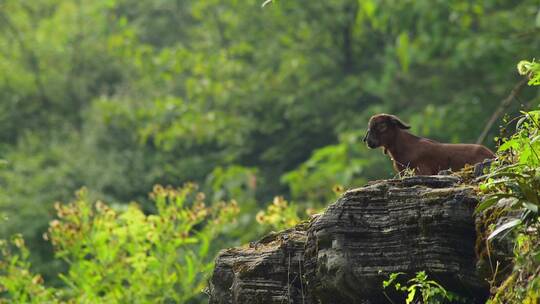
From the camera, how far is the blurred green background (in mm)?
21375

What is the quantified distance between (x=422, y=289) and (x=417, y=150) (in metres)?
2.72

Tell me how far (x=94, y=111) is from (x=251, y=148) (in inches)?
158

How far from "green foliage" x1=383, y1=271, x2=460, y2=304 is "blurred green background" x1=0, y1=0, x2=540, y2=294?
11.4 meters

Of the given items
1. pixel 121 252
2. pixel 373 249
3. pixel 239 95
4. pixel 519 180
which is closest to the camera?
pixel 519 180

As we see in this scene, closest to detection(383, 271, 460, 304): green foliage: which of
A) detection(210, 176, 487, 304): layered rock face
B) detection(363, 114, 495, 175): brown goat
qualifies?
detection(210, 176, 487, 304): layered rock face

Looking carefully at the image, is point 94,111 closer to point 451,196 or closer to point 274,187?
point 274,187

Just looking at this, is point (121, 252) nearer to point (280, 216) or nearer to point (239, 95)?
point (280, 216)

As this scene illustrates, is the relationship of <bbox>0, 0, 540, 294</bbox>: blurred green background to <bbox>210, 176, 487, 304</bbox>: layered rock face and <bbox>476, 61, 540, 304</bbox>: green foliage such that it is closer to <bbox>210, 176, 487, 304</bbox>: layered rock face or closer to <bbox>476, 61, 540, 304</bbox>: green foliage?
<bbox>210, 176, 487, 304</bbox>: layered rock face

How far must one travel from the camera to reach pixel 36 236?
21.4 metres

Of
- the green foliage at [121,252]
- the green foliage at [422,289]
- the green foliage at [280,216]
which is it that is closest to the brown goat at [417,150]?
the green foliage at [422,289]

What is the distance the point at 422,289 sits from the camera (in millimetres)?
6332

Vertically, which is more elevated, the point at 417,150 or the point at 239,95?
the point at 239,95

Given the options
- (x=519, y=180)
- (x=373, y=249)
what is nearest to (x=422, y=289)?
(x=373, y=249)

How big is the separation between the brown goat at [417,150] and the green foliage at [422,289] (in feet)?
4.75
